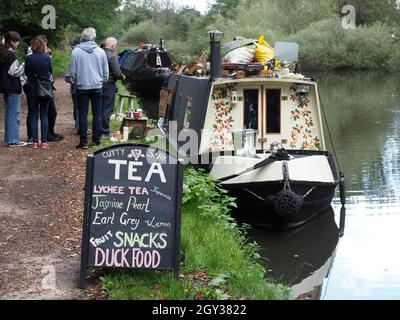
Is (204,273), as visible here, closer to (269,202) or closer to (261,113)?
(269,202)

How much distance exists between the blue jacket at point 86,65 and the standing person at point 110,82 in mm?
1256

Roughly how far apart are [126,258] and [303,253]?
4.94 m

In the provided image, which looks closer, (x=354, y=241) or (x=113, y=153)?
(x=113, y=153)

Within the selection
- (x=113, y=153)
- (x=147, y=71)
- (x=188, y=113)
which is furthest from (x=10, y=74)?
(x=147, y=71)

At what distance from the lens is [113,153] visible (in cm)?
572

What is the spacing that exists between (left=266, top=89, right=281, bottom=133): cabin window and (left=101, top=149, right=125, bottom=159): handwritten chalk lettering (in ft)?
22.5

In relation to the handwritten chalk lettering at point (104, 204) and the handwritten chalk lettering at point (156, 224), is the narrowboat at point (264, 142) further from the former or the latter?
the handwritten chalk lettering at point (104, 204)

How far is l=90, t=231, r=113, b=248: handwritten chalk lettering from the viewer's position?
5.79m

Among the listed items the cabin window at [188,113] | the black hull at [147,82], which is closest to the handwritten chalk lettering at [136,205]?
the cabin window at [188,113]

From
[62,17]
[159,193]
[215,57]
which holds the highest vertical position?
[62,17]

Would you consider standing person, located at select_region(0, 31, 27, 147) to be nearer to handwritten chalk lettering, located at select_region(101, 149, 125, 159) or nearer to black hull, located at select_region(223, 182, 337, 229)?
black hull, located at select_region(223, 182, 337, 229)

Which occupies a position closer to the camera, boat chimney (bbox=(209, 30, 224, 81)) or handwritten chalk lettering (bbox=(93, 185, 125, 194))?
handwritten chalk lettering (bbox=(93, 185, 125, 194))

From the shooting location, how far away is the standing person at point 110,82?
12109 mm

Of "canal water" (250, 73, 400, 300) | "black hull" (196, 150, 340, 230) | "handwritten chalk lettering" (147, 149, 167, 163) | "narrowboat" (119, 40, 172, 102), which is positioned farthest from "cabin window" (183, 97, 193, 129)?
"narrowboat" (119, 40, 172, 102)
